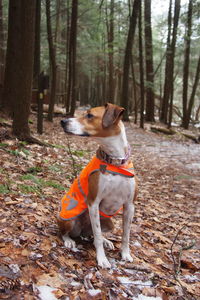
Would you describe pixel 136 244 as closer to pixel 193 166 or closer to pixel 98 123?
pixel 98 123

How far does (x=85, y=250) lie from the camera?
374 cm

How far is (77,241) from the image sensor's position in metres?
3.97

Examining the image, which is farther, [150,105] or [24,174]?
[150,105]

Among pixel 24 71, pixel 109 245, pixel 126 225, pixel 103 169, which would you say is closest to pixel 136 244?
pixel 109 245

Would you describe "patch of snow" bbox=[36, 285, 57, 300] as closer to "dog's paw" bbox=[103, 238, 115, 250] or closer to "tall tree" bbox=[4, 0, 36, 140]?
"dog's paw" bbox=[103, 238, 115, 250]

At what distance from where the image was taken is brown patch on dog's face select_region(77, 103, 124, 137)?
3352mm

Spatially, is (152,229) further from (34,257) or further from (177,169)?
(177,169)

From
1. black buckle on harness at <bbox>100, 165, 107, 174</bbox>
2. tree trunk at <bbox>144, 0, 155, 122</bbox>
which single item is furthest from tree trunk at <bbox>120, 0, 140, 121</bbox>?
black buckle on harness at <bbox>100, 165, 107, 174</bbox>

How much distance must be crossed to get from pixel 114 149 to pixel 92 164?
326 mm

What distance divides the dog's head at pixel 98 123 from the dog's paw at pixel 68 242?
1.37 m

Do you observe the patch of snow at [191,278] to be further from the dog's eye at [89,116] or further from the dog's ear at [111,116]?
the dog's eye at [89,116]

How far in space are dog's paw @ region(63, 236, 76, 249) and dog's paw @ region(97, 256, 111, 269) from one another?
0.43m

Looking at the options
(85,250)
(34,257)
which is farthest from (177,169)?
(34,257)

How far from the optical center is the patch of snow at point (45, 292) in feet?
8.22
